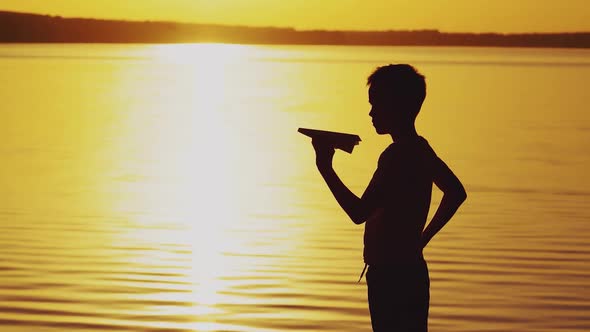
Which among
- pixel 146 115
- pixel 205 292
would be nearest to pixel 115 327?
pixel 205 292

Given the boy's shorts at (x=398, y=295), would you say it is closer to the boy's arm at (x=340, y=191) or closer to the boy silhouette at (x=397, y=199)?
the boy silhouette at (x=397, y=199)

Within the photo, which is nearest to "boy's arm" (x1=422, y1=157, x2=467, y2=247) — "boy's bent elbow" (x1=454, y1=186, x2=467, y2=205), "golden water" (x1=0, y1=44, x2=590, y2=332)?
"boy's bent elbow" (x1=454, y1=186, x2=467, y2=205)

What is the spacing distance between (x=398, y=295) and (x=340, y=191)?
22.8 inches

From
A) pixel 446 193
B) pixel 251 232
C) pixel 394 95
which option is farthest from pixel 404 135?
pixel 251 232

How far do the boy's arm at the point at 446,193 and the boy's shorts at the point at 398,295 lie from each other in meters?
0.15

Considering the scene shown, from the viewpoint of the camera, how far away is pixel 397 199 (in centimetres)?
578

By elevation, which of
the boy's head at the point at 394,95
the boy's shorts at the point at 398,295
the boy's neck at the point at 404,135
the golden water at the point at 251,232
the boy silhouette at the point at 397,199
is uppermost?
the golden water at the point at 251,232

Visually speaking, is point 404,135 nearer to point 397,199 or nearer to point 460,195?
point 397,199

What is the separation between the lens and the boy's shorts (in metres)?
5.88

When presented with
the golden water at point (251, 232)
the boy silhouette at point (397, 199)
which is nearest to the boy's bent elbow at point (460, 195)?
the boy silhouette at point (397, 199)

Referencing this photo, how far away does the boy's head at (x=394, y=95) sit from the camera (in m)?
5.78

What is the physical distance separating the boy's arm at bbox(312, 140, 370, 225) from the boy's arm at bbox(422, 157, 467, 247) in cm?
36

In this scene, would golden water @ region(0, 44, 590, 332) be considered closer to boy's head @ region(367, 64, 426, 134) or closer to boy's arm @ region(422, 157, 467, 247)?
boy's arm @ region(422, 157, 467, 247)

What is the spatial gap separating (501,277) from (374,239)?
8.40 meters
